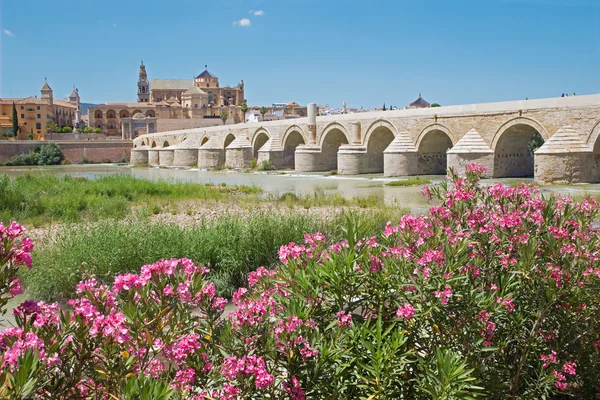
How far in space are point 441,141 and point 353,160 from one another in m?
4.06

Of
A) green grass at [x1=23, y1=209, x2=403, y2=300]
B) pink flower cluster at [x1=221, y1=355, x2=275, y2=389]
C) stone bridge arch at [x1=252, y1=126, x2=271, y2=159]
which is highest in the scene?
stone bridge arch at [x1=252, y1=126, x2=271, y2=159]

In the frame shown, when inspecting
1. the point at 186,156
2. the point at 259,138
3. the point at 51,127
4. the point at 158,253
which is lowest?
the point at 158,253

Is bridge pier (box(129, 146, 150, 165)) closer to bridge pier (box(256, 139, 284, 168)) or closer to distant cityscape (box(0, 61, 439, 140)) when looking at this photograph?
distant cityscape (box(0, 61, 439, 140))

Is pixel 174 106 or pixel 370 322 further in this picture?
pixel 174 106

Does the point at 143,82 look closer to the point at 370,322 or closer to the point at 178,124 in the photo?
the point at 178,124

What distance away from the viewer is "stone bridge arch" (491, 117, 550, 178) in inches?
737

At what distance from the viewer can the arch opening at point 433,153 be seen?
2271 centimetres

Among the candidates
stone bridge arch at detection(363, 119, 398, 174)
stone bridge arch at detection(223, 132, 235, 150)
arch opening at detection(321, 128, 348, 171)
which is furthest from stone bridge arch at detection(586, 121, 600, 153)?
stone bridge arch at detection(223, 132, 235, 150)

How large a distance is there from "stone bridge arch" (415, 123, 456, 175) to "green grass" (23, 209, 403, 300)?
16.1 metres

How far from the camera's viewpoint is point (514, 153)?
20.0 meters

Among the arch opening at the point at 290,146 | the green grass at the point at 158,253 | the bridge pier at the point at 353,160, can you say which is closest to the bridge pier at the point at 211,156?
the arch opening at the point at 290,146

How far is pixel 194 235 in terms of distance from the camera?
6609mm

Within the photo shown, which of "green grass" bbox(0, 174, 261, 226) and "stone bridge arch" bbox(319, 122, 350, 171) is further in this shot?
"stone bridge arch" bbox(319, 122, 350, 171)

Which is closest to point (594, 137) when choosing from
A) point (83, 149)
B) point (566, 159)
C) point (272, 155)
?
point (566, 159)
